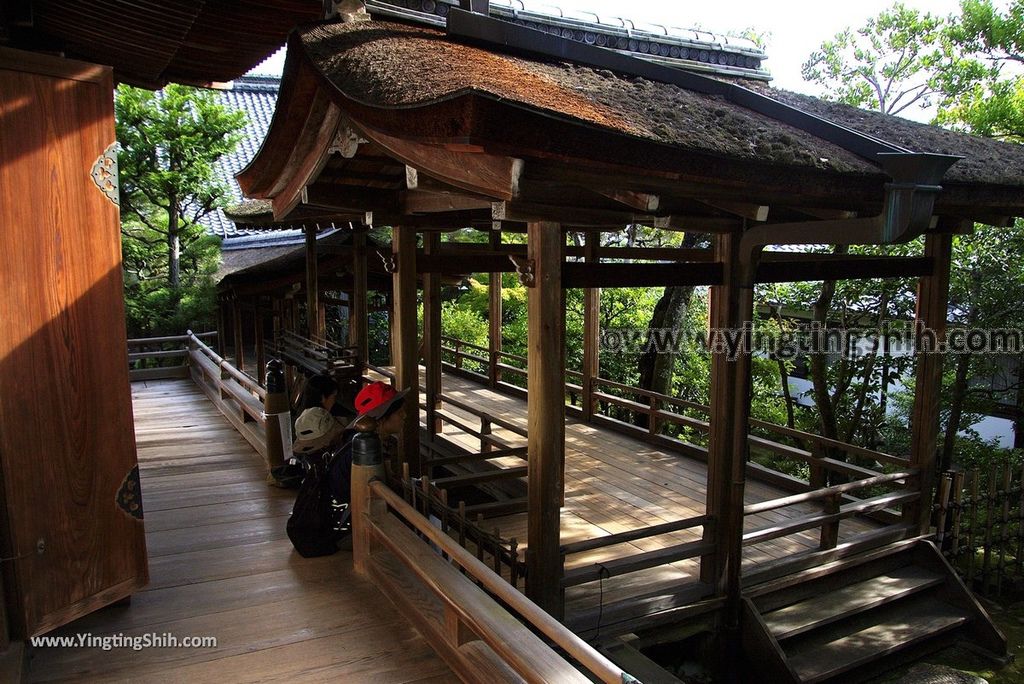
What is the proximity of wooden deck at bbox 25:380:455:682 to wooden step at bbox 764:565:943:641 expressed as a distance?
10.2 ft

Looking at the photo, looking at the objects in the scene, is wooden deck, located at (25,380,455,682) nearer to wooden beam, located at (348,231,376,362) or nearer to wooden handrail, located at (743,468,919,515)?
wooden handrail, located at (743,468,919,515)

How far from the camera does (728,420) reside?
495 centimetres

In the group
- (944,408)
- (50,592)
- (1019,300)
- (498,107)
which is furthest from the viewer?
(944,408)

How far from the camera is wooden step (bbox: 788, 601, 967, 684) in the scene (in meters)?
5.25

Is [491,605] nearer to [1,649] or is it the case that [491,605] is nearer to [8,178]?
[1,649]

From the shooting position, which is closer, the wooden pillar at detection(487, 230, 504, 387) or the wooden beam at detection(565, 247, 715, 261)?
the wooden beam at detection(565, 247, 715, 261)

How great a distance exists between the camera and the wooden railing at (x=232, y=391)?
→ 7.17 metres

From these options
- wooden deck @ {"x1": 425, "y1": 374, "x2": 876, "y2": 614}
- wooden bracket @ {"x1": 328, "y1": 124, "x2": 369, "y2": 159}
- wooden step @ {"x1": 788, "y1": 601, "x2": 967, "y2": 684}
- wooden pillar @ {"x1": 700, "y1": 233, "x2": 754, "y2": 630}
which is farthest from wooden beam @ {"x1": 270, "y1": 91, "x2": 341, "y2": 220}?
wooden step @ {"x1": 788, "y1": 601, "x2": 967, "y2": 684}

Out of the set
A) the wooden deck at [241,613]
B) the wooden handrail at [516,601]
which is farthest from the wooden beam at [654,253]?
the wooden handrail at [516,601]

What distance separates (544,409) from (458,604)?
4.16ft

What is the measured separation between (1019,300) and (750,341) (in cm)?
630

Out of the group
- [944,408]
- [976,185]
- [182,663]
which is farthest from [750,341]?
[944,408]

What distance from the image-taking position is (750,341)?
189 inches

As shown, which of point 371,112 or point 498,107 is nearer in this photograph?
point 498,107
